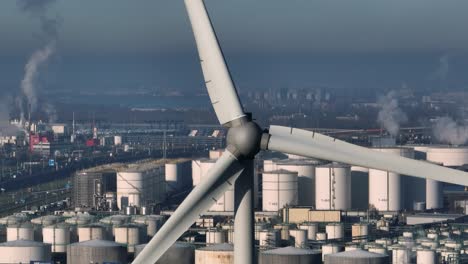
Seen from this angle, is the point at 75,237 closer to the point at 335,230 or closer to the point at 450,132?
the point at 335,230

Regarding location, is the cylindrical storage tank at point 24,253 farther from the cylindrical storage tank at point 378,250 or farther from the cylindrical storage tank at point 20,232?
the cylindrical storage tank at point 378,250

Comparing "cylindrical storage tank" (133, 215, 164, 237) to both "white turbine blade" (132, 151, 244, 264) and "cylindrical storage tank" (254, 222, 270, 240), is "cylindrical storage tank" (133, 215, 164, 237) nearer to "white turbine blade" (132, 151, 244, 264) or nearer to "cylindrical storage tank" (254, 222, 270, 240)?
"cylindrical storage tank" (254, 222, 270, 240)

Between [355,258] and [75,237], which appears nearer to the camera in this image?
[355,258]

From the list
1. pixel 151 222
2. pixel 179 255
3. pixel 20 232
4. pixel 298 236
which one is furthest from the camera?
pixel 151 222

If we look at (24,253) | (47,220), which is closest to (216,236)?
(24,253)

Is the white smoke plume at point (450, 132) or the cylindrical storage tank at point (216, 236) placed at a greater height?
the white smoke plume at point (450, 132)

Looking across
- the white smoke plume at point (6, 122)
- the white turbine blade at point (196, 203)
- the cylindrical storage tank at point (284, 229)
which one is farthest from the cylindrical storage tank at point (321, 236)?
the white smoke plume at point (6, 122)
